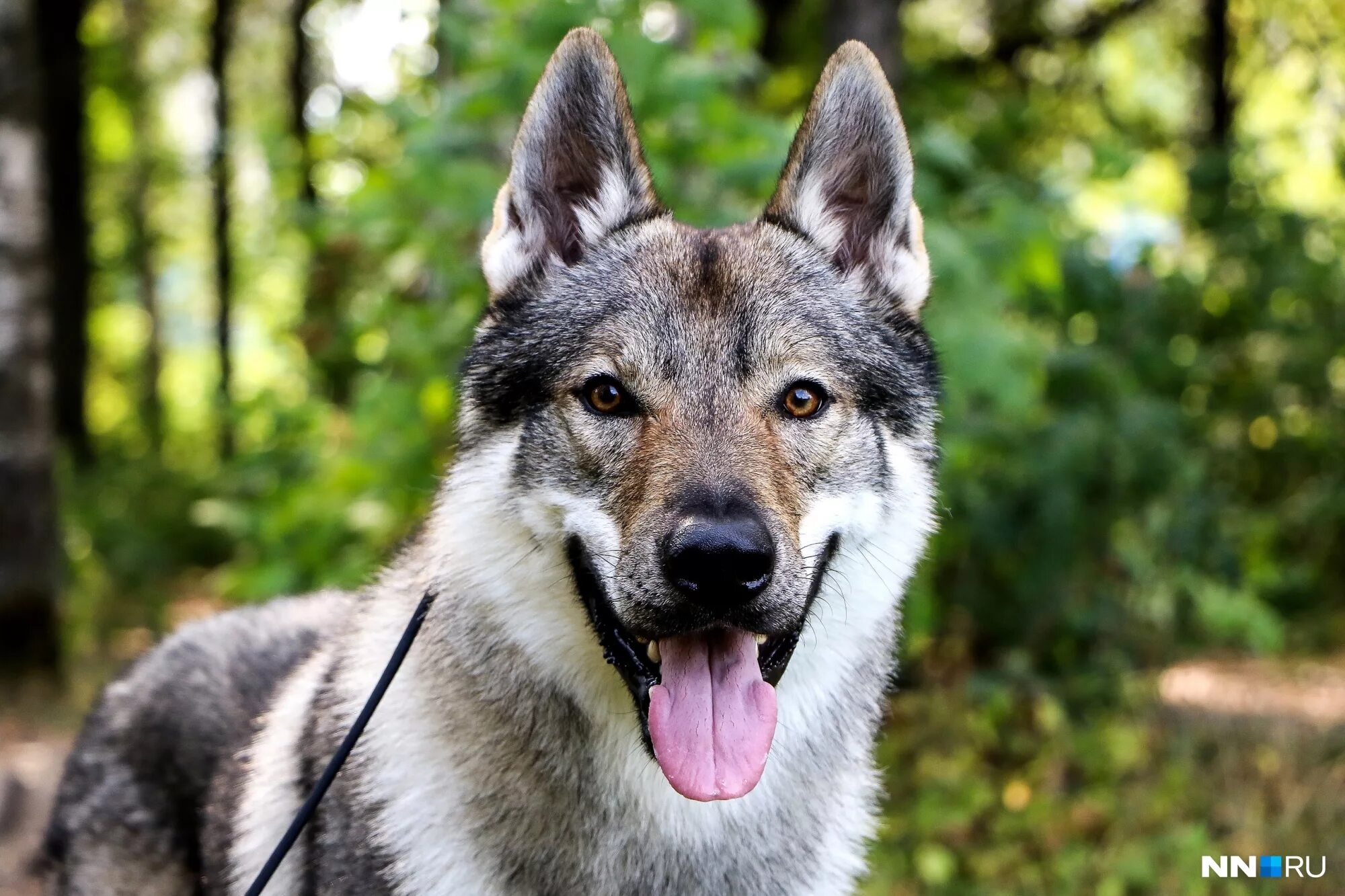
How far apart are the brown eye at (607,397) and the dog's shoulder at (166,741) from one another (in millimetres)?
1169

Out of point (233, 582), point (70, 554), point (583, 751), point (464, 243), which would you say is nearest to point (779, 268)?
point (583, 751)

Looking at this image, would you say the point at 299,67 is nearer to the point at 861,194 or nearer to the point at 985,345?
the point at 985,345

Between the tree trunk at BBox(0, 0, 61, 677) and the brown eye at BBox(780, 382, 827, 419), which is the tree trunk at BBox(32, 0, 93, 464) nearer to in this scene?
the tree trunk at BBox(0, 0, 61, 677)

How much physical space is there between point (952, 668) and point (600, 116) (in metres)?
4.91

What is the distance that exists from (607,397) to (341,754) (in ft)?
3.18

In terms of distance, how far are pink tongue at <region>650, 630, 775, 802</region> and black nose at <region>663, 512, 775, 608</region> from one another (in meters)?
0.16

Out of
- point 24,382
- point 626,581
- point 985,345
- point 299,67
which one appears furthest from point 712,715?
point 299,67

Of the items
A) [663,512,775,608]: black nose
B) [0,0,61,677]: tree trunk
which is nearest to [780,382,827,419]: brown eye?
[663,512,775,608]: black nose

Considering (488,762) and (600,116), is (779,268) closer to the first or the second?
(600,116)

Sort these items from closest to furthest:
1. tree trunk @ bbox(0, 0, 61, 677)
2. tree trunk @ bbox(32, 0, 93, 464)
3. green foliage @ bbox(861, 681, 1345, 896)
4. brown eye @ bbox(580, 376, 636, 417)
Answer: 1. brown eye @ bbox(580, 376, 636, 417)
2. green foliage @ bbox(861, 681, 1345, 896)
3. tree trunk @ bbox(0, 0, 61, 677)
4. tree trunk @ bbox(32, 0, 93, 464)

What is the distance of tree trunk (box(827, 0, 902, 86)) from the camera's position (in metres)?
6.95

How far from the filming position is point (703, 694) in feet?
7.30

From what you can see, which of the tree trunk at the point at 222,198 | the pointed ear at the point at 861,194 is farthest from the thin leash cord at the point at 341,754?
the tree trunk at the point at 222,198

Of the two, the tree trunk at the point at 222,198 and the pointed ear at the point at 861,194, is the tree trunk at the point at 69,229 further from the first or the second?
the pointed ear at the point at 861,194
